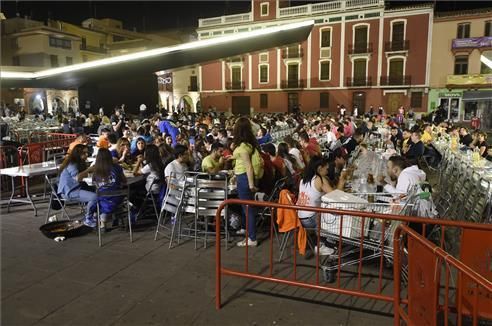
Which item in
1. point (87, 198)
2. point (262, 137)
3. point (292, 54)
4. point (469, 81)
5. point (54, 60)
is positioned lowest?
point (87, 198)

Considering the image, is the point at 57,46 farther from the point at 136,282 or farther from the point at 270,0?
the point at 136,282

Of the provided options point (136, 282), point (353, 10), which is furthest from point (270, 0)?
point (136, 282)

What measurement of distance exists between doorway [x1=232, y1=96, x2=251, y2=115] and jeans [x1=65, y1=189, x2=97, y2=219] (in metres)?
33.4

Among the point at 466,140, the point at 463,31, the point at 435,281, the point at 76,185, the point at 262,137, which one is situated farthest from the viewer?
the point at 463,31

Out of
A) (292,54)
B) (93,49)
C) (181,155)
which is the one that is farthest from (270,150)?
(93,49)

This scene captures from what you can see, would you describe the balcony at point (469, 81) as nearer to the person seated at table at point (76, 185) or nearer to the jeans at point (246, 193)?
the jeans at point (246, 193)

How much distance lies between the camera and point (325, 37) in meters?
34.7

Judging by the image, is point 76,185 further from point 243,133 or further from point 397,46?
point 397,46

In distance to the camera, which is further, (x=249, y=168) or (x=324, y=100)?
(x=324, y=100)

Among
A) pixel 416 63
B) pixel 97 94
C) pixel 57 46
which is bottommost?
pixel 97 94

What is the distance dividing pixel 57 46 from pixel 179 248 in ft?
131

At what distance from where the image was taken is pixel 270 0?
36.1 metres

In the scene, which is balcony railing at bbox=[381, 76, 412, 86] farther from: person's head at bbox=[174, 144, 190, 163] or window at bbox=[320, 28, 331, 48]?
person's head at bbox=[174, 144, 190, 163]

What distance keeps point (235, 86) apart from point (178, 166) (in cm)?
3348
